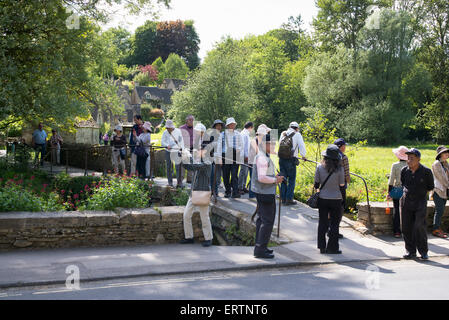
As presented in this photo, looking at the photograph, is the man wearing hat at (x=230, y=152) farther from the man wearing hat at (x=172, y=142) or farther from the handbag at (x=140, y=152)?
the handbag at (x=140, y=152)

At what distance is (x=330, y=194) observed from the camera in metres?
7.81

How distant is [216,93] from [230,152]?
2964 cm

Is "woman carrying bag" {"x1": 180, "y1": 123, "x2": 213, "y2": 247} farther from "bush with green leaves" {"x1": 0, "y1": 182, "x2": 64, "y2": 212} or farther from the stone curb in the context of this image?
"bush with green leaves" {"x1": 0, "y1": 182, "x2": 64, "y2": 212}

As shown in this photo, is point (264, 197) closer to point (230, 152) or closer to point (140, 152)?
point (230, 152)

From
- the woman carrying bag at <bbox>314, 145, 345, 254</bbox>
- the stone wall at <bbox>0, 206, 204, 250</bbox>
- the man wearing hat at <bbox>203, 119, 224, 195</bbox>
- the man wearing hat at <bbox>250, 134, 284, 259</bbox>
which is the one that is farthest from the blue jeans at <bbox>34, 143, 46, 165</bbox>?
the woman carrying bag at <bbox>314, 145, 345, 254</bbox>

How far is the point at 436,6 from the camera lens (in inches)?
1668

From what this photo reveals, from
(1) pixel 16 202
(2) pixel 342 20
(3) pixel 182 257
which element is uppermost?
(2) pixel 342 20

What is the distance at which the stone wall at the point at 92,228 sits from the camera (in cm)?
835

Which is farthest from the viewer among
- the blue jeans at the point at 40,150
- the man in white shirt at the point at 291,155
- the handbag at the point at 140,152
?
the blue jeans at the point at 40,150

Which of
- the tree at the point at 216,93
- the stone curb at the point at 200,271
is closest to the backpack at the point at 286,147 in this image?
the stone curb at the point at 200,271

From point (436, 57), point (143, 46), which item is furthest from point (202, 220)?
point (143, 46)

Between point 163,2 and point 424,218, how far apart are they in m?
13.6

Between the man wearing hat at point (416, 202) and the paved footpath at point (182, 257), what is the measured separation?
14.9 inches

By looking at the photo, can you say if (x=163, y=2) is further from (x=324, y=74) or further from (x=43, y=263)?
(x=324, y=74)
